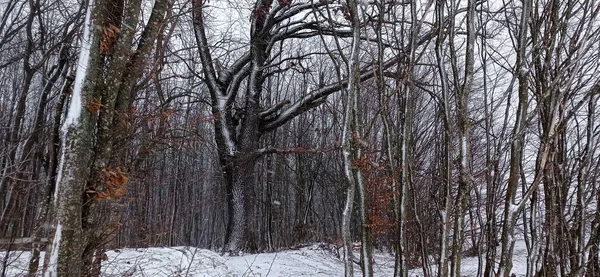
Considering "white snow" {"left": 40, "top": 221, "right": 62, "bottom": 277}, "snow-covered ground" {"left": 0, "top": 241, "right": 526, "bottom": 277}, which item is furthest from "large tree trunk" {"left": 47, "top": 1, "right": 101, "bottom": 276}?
"snow-covered ground" {"left": 0, "top": 241, "right": 526, "bottom": 277}

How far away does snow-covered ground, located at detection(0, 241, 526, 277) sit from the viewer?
17.8ft

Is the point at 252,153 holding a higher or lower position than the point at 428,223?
higher

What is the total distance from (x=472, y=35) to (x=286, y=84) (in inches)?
583

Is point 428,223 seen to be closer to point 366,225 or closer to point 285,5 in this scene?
point 366,225

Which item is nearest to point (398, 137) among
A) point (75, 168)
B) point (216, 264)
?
point (75, 168)

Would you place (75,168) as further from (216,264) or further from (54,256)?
(216,264)

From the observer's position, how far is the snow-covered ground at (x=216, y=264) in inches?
213

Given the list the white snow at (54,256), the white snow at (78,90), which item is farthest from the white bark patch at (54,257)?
the white snow at (78,90)

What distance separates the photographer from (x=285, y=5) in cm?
1005

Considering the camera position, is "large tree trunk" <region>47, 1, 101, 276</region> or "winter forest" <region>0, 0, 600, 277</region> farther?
"large tree trunk" <region>47, 1, 101, 276</region>

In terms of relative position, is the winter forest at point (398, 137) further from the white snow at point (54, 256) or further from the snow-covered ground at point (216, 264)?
the snow-covered ground at point (216, 264)

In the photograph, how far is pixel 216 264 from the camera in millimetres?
6820

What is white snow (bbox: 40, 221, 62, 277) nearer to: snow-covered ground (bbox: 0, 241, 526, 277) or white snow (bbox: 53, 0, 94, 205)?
white snow (bbox: 53, 0, 94, 205)

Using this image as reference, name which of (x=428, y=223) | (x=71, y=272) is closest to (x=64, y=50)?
(x=71, y=272)
